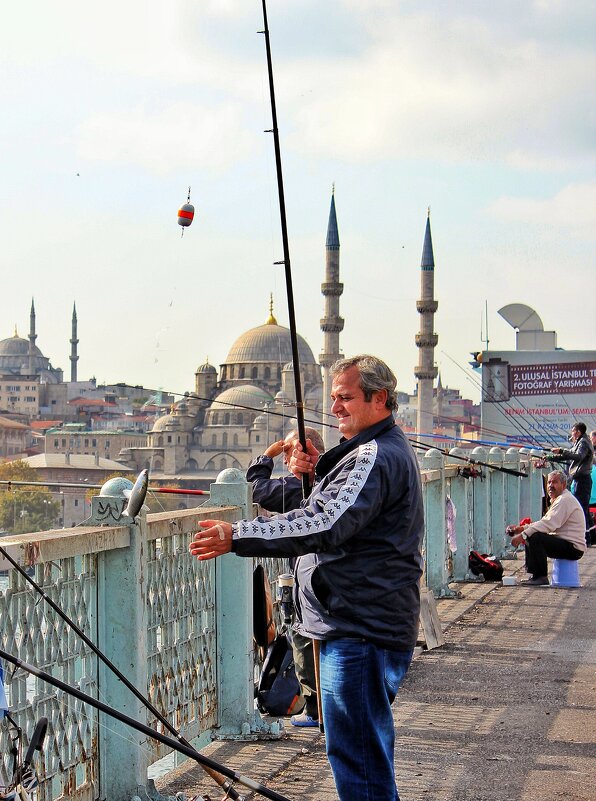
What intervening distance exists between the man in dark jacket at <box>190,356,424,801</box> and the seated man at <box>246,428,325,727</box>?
0.98m

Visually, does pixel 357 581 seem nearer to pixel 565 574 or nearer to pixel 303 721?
pixel 303 721

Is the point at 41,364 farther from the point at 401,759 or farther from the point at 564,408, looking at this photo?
the point at 401,759

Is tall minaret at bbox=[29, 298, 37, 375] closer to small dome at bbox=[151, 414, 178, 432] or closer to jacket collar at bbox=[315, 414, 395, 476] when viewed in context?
small dome at bbox=[151, 414, 178, 432]

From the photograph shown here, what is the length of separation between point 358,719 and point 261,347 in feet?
399

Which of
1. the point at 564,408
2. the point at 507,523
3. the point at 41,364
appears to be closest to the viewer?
the point at 507,523

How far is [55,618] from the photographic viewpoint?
373 centimetres

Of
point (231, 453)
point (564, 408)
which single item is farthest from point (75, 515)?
point (564, 408)

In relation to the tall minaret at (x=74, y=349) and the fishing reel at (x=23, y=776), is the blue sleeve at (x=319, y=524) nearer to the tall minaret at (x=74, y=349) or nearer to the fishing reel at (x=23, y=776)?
the fishing reel at (x=23, y=776)

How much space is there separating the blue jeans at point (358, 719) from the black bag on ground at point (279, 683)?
59.0 inches

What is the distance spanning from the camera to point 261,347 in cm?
12444

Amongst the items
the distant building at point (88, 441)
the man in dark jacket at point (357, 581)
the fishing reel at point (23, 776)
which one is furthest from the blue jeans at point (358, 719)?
the distant building at point (88, 441)

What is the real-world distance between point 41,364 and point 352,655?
168196mm

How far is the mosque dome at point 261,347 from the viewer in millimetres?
123625

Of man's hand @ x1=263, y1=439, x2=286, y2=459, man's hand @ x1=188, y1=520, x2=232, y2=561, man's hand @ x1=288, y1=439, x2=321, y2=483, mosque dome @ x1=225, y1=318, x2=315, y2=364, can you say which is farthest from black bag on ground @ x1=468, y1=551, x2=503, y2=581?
mosque dome @ x1=225, y1=318, x2=315, y2=364
